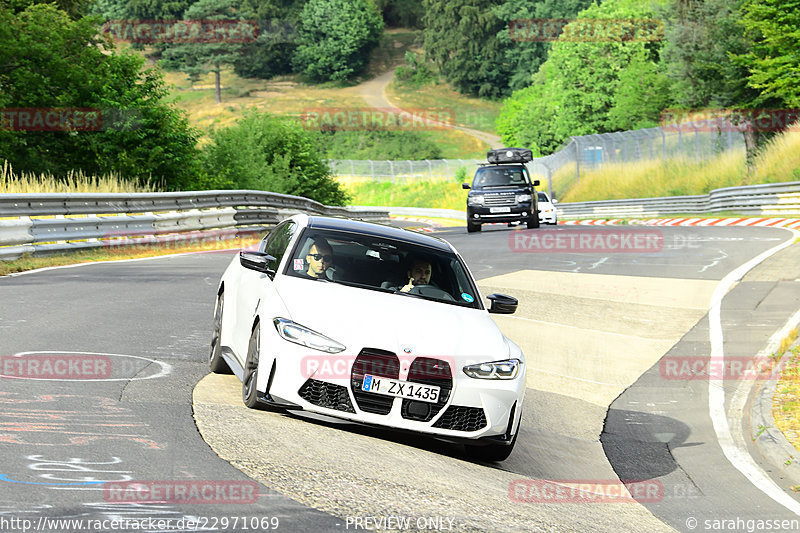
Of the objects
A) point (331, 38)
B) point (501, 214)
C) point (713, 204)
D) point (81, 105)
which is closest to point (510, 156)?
A: point (501, 214)

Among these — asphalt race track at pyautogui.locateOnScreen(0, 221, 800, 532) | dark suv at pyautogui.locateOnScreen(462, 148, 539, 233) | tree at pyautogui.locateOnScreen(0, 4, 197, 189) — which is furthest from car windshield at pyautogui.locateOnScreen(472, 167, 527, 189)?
asphalt race track at pyautogui.locateOnScreen(0, 221, 800, 532)

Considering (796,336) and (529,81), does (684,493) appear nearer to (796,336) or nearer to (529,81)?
(796,336)

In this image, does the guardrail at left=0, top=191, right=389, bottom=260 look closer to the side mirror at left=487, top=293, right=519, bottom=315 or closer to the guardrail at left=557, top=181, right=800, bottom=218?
the side mirror at left=487, top=293, right=519, bottom=315

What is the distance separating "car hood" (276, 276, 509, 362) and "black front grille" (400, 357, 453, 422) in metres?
0.07

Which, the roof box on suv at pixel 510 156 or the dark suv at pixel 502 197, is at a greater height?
the roof box on suv at pixel 510 156

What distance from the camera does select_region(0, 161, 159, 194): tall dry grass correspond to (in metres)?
21.1

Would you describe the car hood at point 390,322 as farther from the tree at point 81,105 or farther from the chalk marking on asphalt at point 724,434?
the tree at point 81,105

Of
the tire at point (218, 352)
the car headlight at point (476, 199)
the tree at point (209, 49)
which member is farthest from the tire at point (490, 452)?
the tree at point (209, 49)

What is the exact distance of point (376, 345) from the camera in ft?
23.4

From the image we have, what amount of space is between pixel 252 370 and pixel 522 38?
437ft

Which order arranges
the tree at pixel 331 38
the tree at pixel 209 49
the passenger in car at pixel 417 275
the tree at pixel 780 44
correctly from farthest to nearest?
the tree at pixel 331 38 < the tree at pixel 209 49 < the tree at pixel 780 44 < the passenger in car at pixel 417 275

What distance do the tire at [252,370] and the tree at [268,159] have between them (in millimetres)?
26898

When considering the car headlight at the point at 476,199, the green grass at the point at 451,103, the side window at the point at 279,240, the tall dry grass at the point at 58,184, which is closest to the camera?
the side window at the point at 279,240

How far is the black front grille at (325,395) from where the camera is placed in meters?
7.16
